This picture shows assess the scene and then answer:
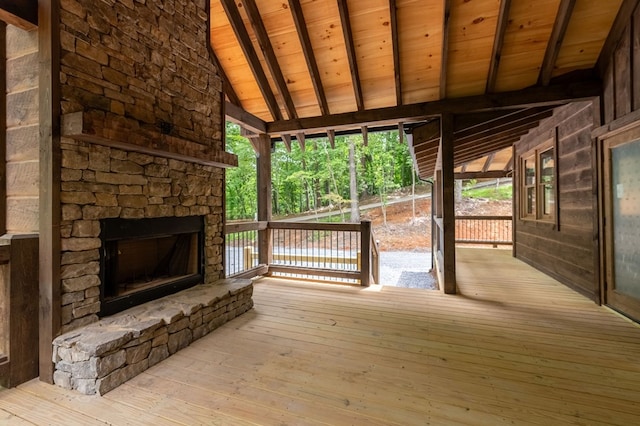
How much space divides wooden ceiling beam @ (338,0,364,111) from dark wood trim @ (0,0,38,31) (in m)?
3.03

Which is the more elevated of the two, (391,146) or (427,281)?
(391,146)

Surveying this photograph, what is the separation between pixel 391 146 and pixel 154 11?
17.2m

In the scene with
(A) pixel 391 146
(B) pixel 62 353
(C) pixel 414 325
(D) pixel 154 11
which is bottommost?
(C) pixel 414 325

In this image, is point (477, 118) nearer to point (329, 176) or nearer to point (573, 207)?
point (573, 207)

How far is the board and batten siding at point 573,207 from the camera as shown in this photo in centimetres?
395

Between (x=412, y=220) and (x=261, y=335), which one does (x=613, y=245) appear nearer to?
(x=261, y=335)

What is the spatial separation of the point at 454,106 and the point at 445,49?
0.89 metres

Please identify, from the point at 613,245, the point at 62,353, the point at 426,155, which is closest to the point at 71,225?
the point at 62,353

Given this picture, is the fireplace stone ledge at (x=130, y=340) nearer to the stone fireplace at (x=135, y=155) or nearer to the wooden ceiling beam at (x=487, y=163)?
the stone fireplace at (x=135, y=155)

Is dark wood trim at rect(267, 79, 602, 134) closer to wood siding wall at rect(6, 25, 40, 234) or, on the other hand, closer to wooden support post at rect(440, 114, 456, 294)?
wooden support post at rect(440, 114, 456, 294)

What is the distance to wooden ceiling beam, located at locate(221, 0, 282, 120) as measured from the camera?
3.93 metres

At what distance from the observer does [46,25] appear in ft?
6.94

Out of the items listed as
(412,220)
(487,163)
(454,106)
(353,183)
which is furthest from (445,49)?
(412,220)

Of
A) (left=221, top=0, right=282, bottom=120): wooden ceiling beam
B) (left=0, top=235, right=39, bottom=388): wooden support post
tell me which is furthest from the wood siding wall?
(left=221, top=0, right=282, bottom=120): wooden ceiling beam
